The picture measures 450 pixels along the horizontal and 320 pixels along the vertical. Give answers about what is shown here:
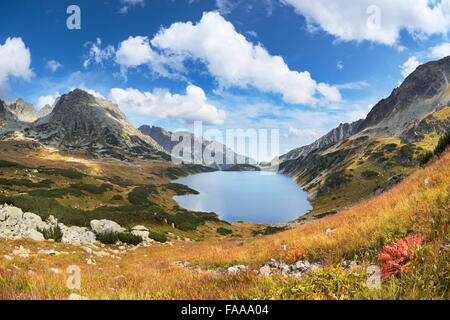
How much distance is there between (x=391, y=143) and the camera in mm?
121000

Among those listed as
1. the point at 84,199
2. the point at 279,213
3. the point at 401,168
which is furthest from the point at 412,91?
the point at 84,199

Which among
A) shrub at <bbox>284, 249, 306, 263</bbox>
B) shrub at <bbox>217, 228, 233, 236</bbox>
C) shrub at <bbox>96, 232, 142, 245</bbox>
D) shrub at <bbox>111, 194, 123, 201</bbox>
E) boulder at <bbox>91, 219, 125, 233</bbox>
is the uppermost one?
shrub at <bbox>284, 249, 306, 263</bbox>

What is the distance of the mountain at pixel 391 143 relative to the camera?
92.9 m

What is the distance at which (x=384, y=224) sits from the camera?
672 centimetres

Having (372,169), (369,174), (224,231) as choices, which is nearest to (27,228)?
(224,231)

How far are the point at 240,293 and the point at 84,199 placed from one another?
1994 inches

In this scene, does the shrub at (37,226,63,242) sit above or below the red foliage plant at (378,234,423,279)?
below

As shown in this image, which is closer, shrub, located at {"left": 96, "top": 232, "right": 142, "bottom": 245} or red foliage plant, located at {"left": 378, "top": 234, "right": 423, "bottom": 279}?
red foliage plant, located at {"left": 378, "top": 234, "right": 423, "bottom": 279}

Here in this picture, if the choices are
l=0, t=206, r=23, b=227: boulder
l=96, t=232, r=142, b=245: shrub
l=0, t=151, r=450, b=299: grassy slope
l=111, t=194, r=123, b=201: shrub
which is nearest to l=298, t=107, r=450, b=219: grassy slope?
l=111, t=194, r=123, b=201: shrub

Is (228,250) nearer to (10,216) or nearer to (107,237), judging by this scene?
(107,237)

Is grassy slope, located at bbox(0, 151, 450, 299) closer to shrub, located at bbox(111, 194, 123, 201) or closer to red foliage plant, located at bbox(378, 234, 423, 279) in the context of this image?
red foliage plant, located at bbox(378, 234, 423, 279)

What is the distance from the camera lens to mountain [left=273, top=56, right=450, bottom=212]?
305ft

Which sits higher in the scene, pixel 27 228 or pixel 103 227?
pixel 27 228
